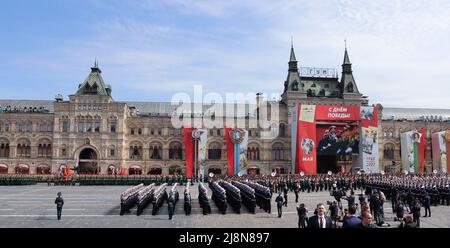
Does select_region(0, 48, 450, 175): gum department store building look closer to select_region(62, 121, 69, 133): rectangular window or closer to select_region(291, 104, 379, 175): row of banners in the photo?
select_region(62, 121, 69, 133): rectangular window

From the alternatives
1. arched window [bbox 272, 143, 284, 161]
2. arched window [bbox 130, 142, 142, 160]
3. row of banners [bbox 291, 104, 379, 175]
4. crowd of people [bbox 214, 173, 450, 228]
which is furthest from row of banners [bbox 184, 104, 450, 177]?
crowd of people [bbox 214, 173, 450, 228]

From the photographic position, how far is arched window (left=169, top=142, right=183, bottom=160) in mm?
67875

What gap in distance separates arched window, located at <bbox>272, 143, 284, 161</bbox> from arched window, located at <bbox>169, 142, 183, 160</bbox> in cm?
1548

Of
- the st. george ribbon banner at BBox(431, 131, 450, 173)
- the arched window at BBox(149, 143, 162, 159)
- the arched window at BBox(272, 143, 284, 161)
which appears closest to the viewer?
the st. george ribbon banner at BBox(431, 131, 450, 173)

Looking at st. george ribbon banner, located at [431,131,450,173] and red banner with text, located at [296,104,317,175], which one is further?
st. george ribbon banner, located at [431,131,450,173]

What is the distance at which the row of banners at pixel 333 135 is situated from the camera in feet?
189

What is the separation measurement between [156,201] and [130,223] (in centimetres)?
347

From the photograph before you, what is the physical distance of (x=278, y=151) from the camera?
6862 centimetres

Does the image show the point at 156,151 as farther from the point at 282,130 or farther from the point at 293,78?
the point at 293,78

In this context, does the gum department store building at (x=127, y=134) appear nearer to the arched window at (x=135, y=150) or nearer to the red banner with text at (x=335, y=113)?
the arched window at (x=135, y=150)

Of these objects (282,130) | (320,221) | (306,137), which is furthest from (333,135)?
(320,221)
